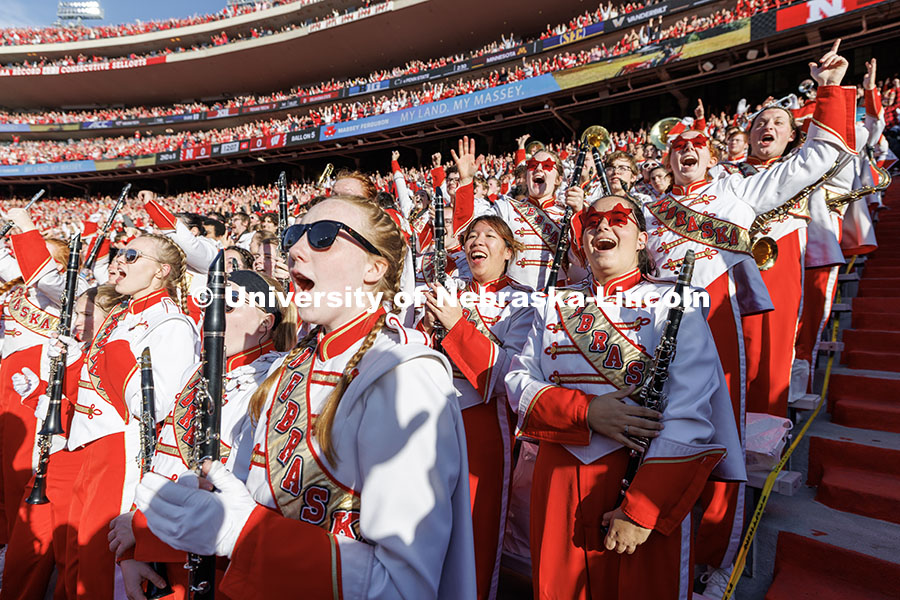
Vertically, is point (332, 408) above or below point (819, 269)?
below

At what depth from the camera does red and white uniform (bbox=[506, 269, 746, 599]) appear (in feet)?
6.50

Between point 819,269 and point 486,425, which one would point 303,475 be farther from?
point 819,269

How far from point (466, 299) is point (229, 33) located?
33800 millimetres

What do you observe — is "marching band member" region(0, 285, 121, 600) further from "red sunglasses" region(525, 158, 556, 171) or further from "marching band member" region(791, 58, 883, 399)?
"marching band member" region(791, 58, 883, 399)

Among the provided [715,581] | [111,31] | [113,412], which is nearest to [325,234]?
[113,412]

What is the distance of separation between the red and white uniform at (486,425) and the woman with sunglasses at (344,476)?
1098mm

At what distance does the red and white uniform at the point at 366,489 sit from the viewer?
1.25 meters

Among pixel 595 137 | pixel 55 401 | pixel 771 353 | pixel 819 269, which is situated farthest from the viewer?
pixel 595 137

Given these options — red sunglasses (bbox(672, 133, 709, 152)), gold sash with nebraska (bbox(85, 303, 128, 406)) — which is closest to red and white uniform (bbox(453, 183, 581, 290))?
red sunglasses (bbox(672, 133, 709, 152))

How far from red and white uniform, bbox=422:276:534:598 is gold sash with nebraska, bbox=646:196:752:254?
3.94 ft

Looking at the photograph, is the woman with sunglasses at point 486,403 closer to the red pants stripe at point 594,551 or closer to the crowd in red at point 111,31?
the red pants stripe at point 594,551

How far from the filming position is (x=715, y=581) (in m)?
2.76

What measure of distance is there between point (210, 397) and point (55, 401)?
2834 mm

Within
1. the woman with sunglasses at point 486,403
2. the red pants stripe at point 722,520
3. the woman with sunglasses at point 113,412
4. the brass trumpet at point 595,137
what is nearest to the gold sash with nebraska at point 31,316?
the woman with sunglasses at point 113,412
